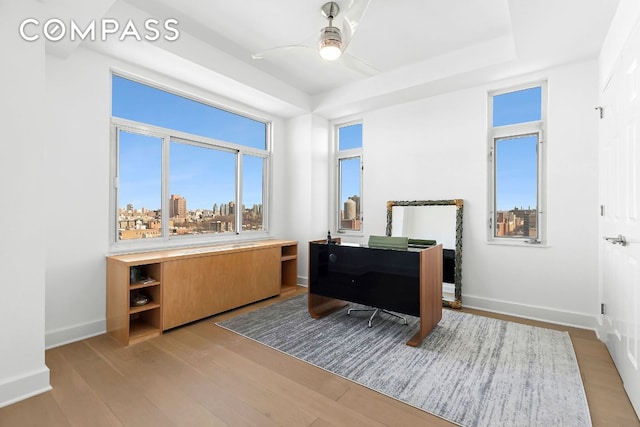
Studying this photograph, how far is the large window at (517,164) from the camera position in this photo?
3475 millimetres

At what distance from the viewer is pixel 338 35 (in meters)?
2.40

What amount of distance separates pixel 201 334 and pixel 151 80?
2878 mm

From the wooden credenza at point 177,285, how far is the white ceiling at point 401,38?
2.10 meters

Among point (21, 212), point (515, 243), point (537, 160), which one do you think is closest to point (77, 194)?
point (21, 212)

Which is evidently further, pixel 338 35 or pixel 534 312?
pixel 534 312

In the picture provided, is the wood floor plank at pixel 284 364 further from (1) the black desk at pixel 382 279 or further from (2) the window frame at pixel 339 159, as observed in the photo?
(2) the window frame at pixel 339 159

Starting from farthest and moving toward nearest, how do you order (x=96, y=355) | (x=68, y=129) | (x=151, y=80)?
(x=151, y=80) < (x=68, y=129) < (x=96, y=355)

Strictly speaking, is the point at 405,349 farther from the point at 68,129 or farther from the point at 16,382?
the point at 68,129

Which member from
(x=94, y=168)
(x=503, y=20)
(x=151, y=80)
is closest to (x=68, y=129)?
(x=94, y=168)

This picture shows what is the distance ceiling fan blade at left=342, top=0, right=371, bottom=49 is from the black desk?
77.5 inches

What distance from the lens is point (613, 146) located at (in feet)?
7.79

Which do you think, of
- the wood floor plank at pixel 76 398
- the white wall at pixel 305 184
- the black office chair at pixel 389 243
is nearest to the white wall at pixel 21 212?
the wood floor plank at pixel 76 398

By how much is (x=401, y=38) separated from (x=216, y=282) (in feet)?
11.3

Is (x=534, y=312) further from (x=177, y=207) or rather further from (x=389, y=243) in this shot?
(x=177, y=207)
